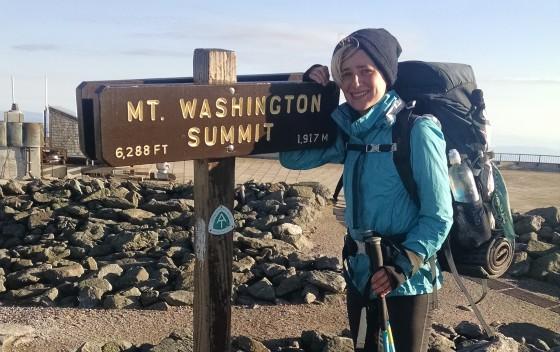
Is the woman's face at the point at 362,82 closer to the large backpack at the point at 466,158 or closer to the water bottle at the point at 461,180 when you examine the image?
the large backpack at the point at 466,158

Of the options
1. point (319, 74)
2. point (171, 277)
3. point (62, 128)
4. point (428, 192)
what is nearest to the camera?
point (428, 192)

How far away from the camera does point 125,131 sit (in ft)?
9.10

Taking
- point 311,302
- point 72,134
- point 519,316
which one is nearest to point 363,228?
point 311,302

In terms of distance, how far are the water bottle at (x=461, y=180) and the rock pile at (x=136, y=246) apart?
378 centimetres

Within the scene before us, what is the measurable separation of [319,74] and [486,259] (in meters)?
1.38

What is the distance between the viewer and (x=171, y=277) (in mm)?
7371

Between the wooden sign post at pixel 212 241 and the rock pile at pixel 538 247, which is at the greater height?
the wooden sign post at pixel 212 241

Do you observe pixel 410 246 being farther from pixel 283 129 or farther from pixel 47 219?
pixel 47 219

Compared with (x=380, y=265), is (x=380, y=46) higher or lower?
higher

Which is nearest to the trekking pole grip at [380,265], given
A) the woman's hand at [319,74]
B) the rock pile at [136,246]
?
the woman's hand at [319,74]

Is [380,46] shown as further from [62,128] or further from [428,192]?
[62,128]

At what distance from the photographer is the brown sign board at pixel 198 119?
2.72 meters

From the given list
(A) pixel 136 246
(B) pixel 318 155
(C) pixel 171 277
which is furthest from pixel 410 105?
(A) pixel 136 246

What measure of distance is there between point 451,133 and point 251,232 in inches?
247
